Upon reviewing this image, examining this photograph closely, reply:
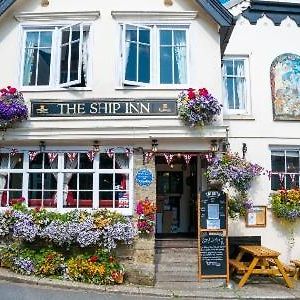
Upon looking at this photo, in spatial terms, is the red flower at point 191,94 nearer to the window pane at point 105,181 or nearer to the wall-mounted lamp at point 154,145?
the wall-mounted lamp at point 154,145

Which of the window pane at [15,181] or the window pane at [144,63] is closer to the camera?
the window pane at [144,63]

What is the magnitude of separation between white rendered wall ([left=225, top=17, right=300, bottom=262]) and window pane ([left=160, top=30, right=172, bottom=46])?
3332 millimetres

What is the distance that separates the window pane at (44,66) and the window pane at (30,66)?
0.13 metres

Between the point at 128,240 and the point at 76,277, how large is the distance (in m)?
1.40

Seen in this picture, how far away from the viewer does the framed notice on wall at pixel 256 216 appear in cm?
1318

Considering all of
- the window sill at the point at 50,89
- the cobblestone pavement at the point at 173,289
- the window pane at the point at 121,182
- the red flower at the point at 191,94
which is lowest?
the cobblestone pavement at the point at 173,289

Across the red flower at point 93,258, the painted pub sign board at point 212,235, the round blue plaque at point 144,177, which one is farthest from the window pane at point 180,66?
the red flower at point 93,258

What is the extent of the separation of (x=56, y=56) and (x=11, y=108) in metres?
1.77

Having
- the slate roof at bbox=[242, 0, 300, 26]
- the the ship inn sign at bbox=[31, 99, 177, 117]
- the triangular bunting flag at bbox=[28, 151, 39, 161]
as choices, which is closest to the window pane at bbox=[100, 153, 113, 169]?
the the ship inn sign at bbox=[31, 99, 177, 117]

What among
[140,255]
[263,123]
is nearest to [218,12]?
[263,123]

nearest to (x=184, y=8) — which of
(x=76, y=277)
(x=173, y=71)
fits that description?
(x=173, y=71)

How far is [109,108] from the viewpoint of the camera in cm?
1099

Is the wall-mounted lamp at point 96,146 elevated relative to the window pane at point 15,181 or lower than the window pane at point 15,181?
elevated

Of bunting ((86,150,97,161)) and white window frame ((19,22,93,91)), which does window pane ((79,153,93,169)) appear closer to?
bunting ((86,150,97,161))
